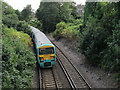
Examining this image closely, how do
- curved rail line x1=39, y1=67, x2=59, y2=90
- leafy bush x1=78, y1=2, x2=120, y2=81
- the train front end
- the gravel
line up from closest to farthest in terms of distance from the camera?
1. curved rail line x1=39, y1=67, x2=59, y2=90
2. the gravel
3. leafy bush x1=78, y1=2, x2=120, y2=81
4. the train front end

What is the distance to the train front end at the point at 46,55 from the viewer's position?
14.8 m

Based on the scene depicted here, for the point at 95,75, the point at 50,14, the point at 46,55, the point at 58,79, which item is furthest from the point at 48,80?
the point at 50,14

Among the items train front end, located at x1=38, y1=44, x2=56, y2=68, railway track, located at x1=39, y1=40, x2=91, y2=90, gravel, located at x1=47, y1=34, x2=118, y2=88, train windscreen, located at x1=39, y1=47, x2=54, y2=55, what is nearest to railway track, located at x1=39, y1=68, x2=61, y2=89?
railway track, located at x1=39, y1=40, x2=91, y2=90

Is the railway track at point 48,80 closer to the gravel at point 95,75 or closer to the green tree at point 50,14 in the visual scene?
the gravel at point 95,75

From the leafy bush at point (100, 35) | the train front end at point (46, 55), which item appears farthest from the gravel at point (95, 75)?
the train front end at point (46, 55)

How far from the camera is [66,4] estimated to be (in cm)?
4150

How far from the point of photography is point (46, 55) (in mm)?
14930

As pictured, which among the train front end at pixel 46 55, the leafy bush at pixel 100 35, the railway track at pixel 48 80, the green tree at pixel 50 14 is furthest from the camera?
the green tree at pixel 50 14

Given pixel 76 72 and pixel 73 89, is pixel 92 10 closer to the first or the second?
pixel 76 72

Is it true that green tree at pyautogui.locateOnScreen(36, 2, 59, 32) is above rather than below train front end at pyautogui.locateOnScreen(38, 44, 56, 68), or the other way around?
above

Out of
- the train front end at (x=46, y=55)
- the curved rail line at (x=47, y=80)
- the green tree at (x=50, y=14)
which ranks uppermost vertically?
the green tree at (x=50, y=14)

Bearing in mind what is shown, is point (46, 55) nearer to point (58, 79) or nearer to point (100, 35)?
point (58, 79)

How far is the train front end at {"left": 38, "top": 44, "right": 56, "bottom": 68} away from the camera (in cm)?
A: 1484

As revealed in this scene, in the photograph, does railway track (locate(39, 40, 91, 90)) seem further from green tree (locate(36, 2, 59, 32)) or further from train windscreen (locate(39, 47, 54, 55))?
green tree (locate(36, 2, 59, 32))
